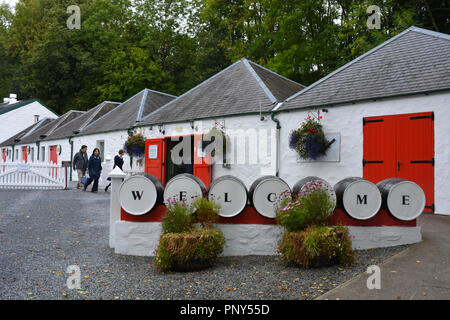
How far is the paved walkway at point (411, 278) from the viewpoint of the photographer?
3.36 metres

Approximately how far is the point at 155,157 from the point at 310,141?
21.7ft

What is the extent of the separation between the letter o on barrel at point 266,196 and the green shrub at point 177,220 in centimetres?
93

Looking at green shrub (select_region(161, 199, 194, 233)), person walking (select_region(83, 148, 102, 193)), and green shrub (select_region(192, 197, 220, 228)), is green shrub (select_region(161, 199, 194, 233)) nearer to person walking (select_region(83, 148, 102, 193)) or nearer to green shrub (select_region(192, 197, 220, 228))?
green shrub (select_region(192, 197, 220, 228))

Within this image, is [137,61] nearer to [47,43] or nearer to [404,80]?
[47,43]

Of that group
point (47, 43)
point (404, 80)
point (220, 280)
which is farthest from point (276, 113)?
point (47, 43)

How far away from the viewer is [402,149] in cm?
799

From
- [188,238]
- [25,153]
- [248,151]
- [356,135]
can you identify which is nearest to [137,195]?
[188,238]

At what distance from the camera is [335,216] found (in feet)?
16.3

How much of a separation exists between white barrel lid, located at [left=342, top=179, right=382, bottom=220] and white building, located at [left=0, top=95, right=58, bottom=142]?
34018mm

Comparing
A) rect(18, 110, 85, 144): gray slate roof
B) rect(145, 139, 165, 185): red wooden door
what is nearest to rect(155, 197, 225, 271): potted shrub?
rect(145, 139, 165, 185): red wooden door

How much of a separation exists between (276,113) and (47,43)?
28906 mm

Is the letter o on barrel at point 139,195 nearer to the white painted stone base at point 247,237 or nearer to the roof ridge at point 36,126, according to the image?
the white painted stone base at point 247,237

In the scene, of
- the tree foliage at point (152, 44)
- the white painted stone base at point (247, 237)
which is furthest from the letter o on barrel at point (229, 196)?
the tree foliage at point (152, 44)

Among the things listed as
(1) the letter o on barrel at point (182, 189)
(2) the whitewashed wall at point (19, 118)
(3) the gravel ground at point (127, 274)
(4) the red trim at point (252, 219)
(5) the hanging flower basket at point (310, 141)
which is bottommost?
(3) the gravel ground at point (127, 274)
